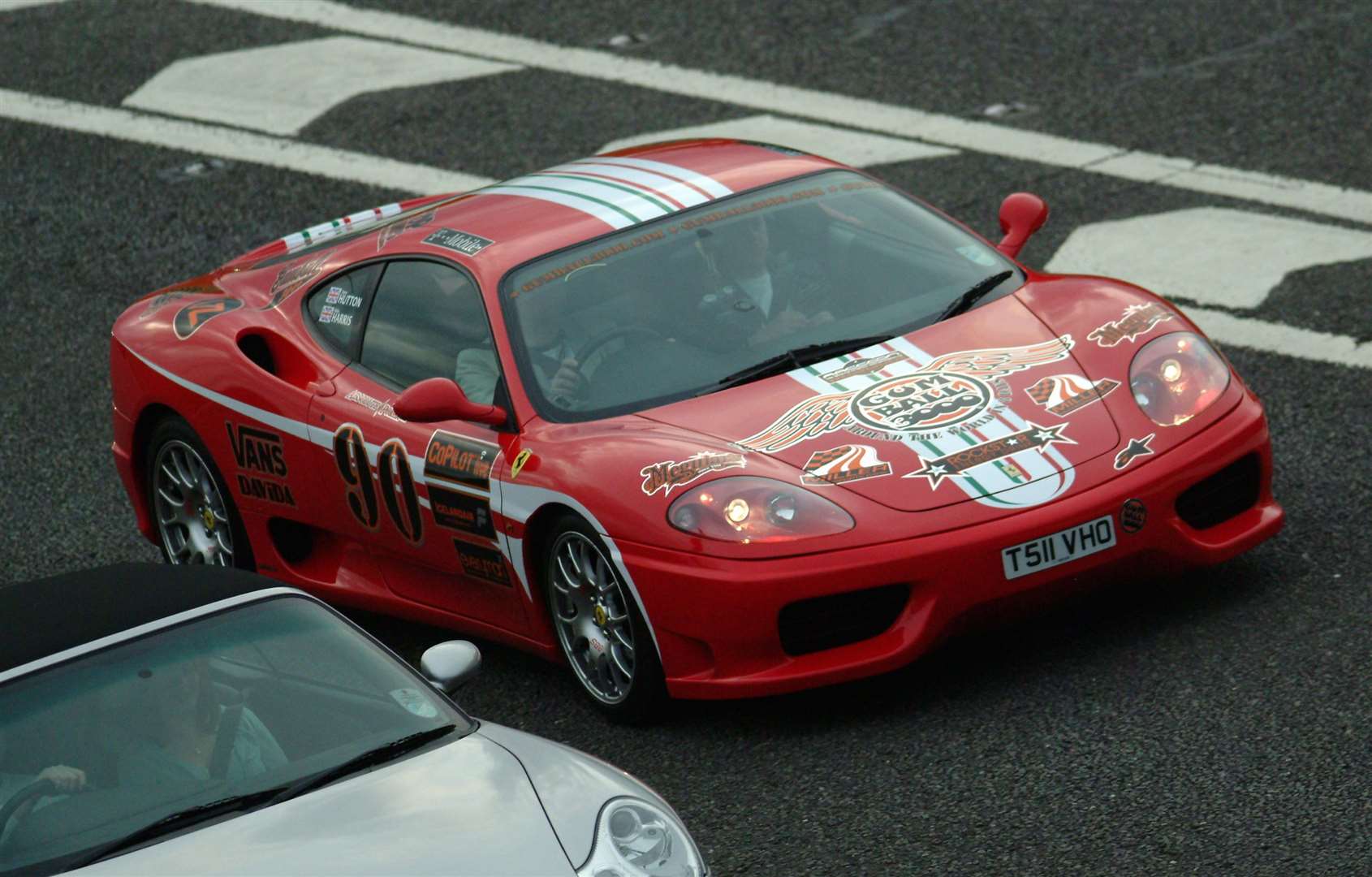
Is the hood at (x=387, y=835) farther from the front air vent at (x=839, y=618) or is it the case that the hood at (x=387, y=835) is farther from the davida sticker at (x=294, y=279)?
the davida sticker at (x=294, y=279)

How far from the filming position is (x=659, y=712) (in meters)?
5.81

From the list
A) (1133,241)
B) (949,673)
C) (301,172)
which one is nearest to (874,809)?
(949,673)

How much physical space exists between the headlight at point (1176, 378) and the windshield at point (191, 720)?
7.86 ft

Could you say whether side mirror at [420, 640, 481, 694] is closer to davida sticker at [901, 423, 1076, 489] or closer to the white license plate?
davida sticker at [901, 423, 1076, 489]

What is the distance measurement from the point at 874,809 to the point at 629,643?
94 cm

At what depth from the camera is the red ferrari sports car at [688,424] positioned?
5496mm

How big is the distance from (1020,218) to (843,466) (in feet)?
6.23

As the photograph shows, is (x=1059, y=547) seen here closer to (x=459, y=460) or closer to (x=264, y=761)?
(x=459, y=460)

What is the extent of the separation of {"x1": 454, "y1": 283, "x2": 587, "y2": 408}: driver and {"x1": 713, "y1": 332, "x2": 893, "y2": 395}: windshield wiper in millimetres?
409

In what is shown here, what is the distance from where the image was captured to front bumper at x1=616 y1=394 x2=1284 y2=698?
540cm

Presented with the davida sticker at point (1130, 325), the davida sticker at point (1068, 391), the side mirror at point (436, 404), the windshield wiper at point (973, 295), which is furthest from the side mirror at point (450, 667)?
the davida sticker at point (1130, 325)

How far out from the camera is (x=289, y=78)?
1240 cm

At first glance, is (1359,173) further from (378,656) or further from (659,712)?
(378,656)

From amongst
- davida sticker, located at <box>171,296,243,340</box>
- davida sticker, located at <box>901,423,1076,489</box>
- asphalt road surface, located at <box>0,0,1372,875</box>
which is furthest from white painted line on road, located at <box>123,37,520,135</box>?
davida sticker, located at <box>901,423,1076,489</box>
